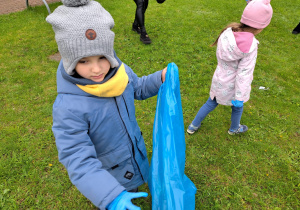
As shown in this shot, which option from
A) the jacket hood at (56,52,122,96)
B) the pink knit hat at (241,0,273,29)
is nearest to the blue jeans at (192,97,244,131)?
the pink knit hat at (241,0,273,29)

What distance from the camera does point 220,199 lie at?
231 centimetres

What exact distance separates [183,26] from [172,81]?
4723mm

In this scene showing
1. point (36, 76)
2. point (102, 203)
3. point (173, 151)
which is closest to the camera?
point (102, 203)

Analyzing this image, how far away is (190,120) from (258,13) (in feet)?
5.47

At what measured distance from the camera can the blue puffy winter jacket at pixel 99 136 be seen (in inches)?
41.1

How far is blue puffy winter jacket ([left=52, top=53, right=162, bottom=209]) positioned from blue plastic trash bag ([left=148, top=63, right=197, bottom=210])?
0.43 ft

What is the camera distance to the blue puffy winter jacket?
1043mm

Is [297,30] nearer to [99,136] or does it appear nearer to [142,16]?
[142,16]

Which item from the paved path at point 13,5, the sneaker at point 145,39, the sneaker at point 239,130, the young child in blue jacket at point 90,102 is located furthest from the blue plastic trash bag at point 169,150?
the paved path at point 13,5

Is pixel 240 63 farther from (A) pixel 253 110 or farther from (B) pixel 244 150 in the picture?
(A) pixel 253 110

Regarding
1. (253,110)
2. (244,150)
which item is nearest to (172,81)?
(244,150)

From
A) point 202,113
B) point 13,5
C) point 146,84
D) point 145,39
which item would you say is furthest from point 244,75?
point 13,5

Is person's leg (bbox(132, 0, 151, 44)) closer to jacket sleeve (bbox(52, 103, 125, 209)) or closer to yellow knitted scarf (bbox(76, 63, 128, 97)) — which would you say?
yellow knitted scarf (bbox(76, 63, 128, 97))

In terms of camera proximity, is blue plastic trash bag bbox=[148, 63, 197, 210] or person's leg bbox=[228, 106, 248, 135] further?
person's leg bbox=[228, 106, 248, 135]
